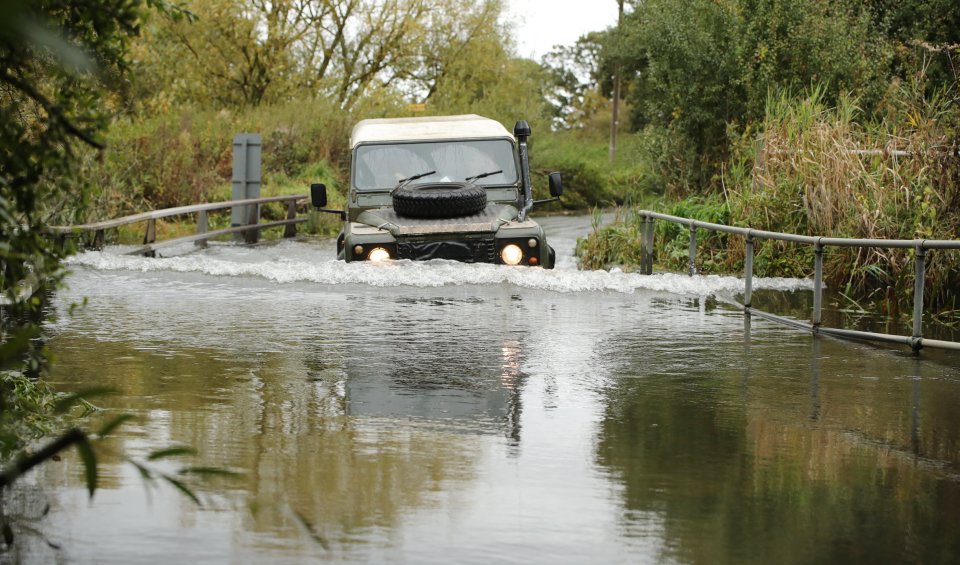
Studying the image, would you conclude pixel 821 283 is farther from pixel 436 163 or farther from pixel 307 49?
pixel 307 49

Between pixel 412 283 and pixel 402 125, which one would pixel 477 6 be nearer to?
pixel 402 125

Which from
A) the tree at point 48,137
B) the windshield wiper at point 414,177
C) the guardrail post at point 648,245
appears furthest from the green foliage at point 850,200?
the tree at point 48,137

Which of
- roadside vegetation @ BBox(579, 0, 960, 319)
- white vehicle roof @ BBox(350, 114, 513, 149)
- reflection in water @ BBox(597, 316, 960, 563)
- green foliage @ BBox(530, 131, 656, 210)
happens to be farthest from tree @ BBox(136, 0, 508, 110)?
reflection in water @ BBox(597, 316, 960, 563)

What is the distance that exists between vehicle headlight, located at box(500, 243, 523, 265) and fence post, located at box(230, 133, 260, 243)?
468 inches

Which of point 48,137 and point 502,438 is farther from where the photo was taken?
point 502,438

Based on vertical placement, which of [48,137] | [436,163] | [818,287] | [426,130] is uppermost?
[426,130]

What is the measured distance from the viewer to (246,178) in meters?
26.8

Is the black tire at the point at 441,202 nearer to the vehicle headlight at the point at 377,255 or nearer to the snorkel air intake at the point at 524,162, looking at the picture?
the vehicle headlight at the point at 377,255

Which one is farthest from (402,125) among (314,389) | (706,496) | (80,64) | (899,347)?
(80,64)

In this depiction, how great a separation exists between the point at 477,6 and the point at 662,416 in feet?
135

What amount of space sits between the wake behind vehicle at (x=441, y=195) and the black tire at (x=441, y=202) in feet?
0.04

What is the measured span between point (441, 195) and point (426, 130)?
6.22 ft

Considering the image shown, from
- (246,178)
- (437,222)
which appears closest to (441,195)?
(437,222)

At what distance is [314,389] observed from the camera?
833 centimetres
